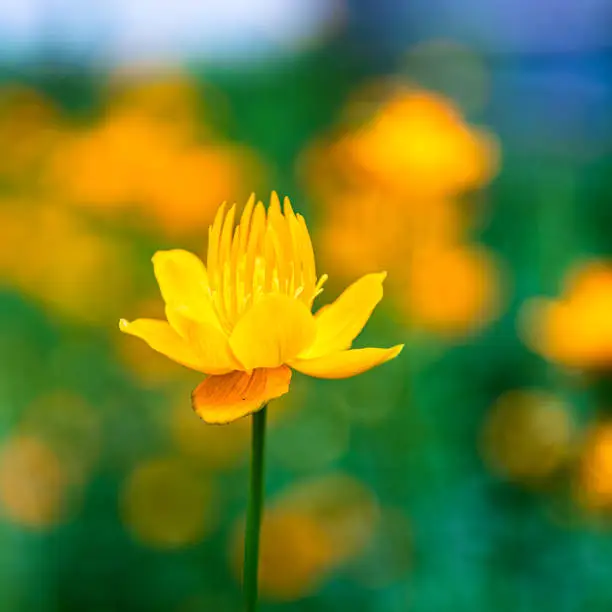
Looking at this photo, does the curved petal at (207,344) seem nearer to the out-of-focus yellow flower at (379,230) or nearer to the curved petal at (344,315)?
the curved petal at (344,315)

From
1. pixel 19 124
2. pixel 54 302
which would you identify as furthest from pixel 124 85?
pixel 54 302

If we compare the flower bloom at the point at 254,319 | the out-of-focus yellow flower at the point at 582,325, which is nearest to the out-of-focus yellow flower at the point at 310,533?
the out-of-focus yellow flower at the point at 582,325

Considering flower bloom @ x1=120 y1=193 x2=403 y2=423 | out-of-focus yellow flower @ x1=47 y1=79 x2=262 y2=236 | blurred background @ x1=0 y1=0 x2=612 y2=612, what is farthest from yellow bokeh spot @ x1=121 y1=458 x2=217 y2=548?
flower bloom @ x1=120 y1=193 x2=403 y2=423

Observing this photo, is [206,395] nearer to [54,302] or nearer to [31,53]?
[54,302]

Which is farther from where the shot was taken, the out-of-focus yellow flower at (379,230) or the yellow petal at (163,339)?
the out-of-focus yellow flower at (379,230)

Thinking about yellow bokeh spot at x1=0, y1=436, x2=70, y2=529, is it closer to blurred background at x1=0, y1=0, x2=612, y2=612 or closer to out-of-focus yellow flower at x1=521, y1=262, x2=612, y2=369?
blurred background at x1=0, y1=0, x2=612, y2=612
